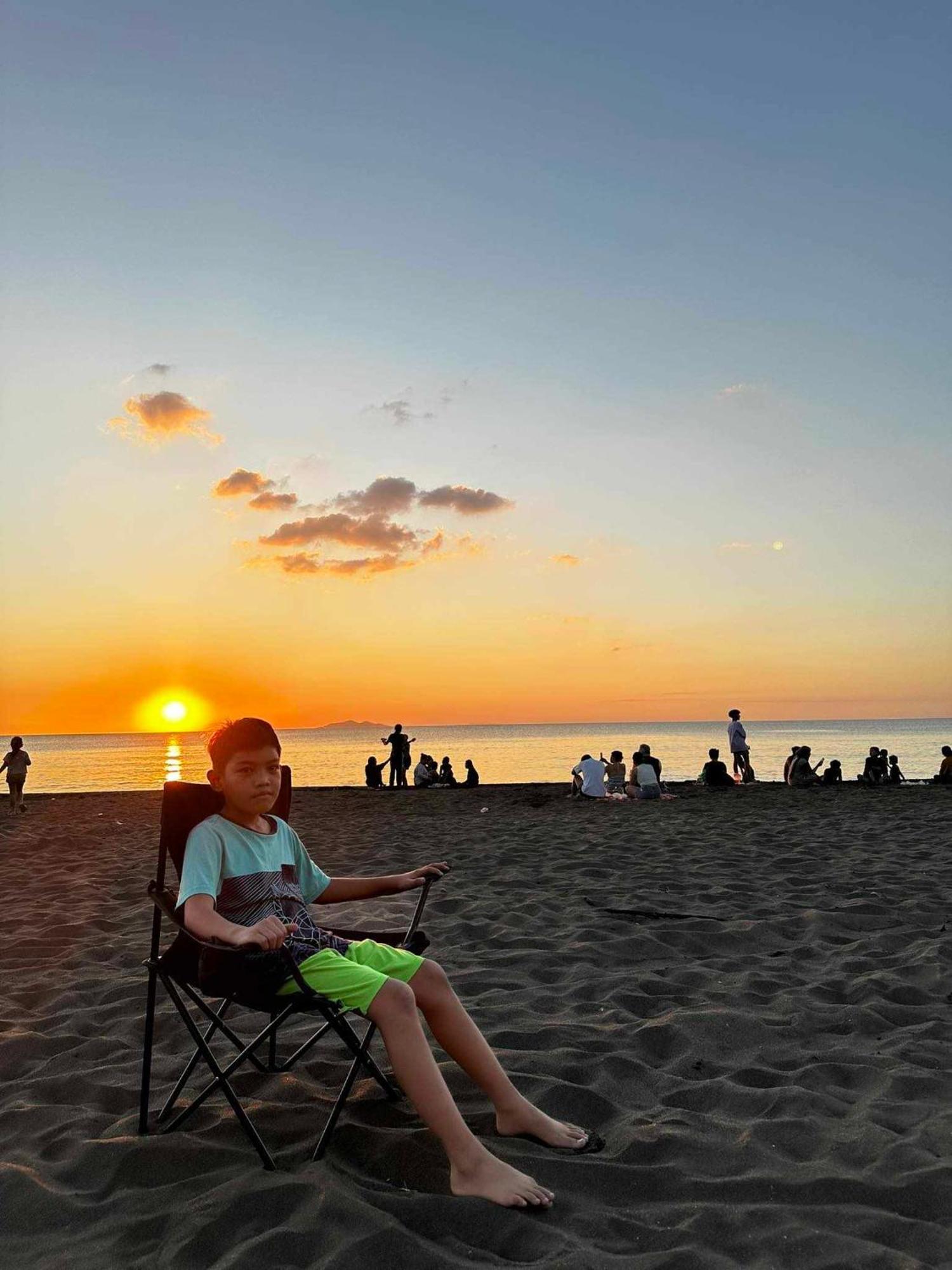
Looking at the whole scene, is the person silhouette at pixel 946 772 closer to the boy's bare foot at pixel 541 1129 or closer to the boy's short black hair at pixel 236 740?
the boy's bare foot at pixel 541 1129

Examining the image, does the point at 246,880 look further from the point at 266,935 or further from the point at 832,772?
the point at 832,772

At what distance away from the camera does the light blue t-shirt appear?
9.57 feet

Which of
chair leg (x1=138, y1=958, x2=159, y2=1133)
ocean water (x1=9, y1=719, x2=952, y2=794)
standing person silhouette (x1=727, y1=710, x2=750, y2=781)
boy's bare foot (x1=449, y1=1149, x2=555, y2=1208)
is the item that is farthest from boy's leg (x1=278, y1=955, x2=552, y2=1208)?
ocean water (x1=9, y1=719, x2=952, y2=794)

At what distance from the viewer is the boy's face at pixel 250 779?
10.1ft

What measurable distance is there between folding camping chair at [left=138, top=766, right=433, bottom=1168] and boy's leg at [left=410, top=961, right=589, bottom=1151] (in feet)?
0.83

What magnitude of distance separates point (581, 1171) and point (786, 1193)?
569 mm

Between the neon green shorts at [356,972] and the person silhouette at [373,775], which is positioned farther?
the person silhouette at [373,775]

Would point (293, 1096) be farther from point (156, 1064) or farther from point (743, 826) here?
point (743, 826)

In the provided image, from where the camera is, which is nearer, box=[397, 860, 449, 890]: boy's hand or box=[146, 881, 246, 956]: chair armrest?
box=[146, 881, 246, 956]: chair armrest

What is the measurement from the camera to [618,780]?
54.4 ft

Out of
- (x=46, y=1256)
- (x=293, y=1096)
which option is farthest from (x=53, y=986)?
(x=46, y=1256)

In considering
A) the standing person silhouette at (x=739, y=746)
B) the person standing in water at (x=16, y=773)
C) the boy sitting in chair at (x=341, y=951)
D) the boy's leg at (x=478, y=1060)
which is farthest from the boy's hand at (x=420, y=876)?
the standing person silhouette at (x=739, y=746)

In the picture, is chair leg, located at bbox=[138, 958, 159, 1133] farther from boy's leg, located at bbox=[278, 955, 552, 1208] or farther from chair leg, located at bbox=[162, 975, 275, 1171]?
boy's leg, located at bbox=[278, 955, 552, 1208]

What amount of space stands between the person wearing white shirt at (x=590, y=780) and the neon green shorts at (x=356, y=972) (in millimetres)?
13273
